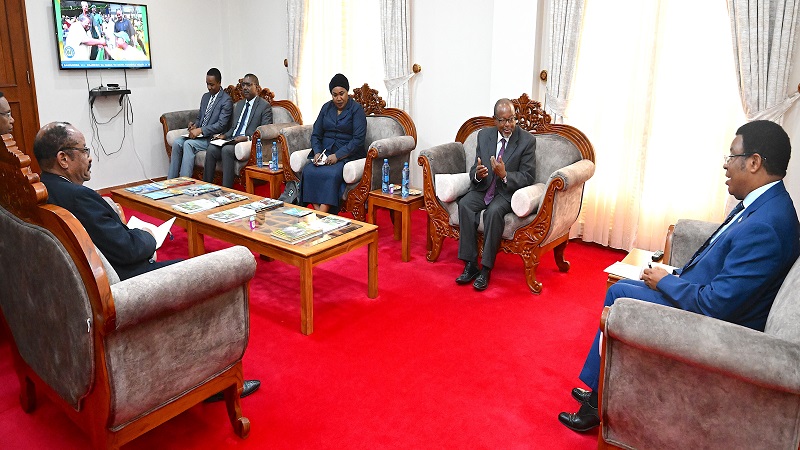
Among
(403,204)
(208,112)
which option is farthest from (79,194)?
(208,112)

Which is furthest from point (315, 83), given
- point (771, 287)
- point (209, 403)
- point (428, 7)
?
point (771, 287)

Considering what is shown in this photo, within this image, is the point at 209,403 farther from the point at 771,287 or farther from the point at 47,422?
the point at 771,287

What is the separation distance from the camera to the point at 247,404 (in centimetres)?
257

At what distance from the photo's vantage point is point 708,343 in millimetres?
1703

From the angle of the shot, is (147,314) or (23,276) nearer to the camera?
(147,314)

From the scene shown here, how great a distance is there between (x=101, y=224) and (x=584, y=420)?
2.06 m

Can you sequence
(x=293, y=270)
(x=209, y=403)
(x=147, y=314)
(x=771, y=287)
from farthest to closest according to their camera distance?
1. (x=293, y=270)
2. (x=209, y=403)
3. (x=771, y=287)
4. (x=147, y=314)

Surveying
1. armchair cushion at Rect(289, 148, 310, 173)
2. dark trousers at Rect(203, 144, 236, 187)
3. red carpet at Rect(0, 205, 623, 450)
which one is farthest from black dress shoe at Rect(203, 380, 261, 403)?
dark trousers at Rect(203, 144, 236, 187)

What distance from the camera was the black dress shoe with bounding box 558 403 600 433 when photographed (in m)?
2.40

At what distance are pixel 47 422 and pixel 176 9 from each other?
5.37 m

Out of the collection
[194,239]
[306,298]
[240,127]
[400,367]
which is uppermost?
[240,127]

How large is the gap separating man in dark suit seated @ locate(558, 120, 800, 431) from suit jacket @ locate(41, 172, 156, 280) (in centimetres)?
187

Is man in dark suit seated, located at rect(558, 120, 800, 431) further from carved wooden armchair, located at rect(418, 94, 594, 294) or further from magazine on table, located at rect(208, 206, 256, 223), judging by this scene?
magazine on table, located at rect(208, 206, 256, 223)

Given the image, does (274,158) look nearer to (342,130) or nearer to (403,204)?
(342,130)
